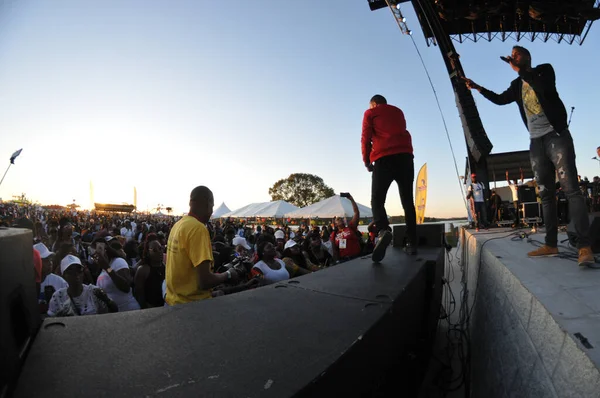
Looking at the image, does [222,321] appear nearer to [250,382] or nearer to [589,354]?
[250,382]

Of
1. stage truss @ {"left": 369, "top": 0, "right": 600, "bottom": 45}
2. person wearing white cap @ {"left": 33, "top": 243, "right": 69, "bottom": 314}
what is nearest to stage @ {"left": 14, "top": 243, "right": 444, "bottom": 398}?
person wearing white cap @ {"left": 33, "top": 243, "right": 69, "bottom": 314}

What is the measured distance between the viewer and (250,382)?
77 centimetres

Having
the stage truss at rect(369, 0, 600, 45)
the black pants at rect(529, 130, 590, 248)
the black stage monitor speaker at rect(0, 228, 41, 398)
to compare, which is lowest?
the black stage monitor speaker at rect(0, 228, 41, 398)

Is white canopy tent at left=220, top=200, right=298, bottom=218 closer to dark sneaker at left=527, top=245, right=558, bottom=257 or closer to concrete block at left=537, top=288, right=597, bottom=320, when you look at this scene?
dark sneaker at left=527, top=245, right=558, bottom=257

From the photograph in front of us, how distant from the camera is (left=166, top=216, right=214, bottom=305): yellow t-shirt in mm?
2199

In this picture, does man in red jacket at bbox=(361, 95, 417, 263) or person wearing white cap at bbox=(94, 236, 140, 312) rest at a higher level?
man in red jacket at bbox=(361, 95, 417, 263)

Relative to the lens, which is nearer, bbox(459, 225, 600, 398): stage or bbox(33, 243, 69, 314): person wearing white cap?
bbox(459, 225, 600, 398): stage

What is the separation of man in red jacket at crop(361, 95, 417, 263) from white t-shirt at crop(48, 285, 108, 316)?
127 inches

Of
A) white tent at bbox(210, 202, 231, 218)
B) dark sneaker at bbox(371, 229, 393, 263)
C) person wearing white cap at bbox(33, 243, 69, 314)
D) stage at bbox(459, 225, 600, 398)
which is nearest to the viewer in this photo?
stage at bbox(459, 225, 600, 398)

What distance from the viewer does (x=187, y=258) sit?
2266 millimetres

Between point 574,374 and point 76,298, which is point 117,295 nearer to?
point 76,298

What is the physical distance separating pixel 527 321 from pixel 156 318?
1664 mm

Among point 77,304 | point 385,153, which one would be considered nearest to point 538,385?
point 385,153

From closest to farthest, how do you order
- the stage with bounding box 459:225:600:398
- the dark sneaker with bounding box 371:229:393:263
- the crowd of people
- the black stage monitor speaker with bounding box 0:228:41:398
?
the black stage monitor speaker with bounding box 0:228:41:398 → the stage with bounding box 459:225:600:398 → the crowd of people → the dark sneaker with bounding box 371:229:393:263
